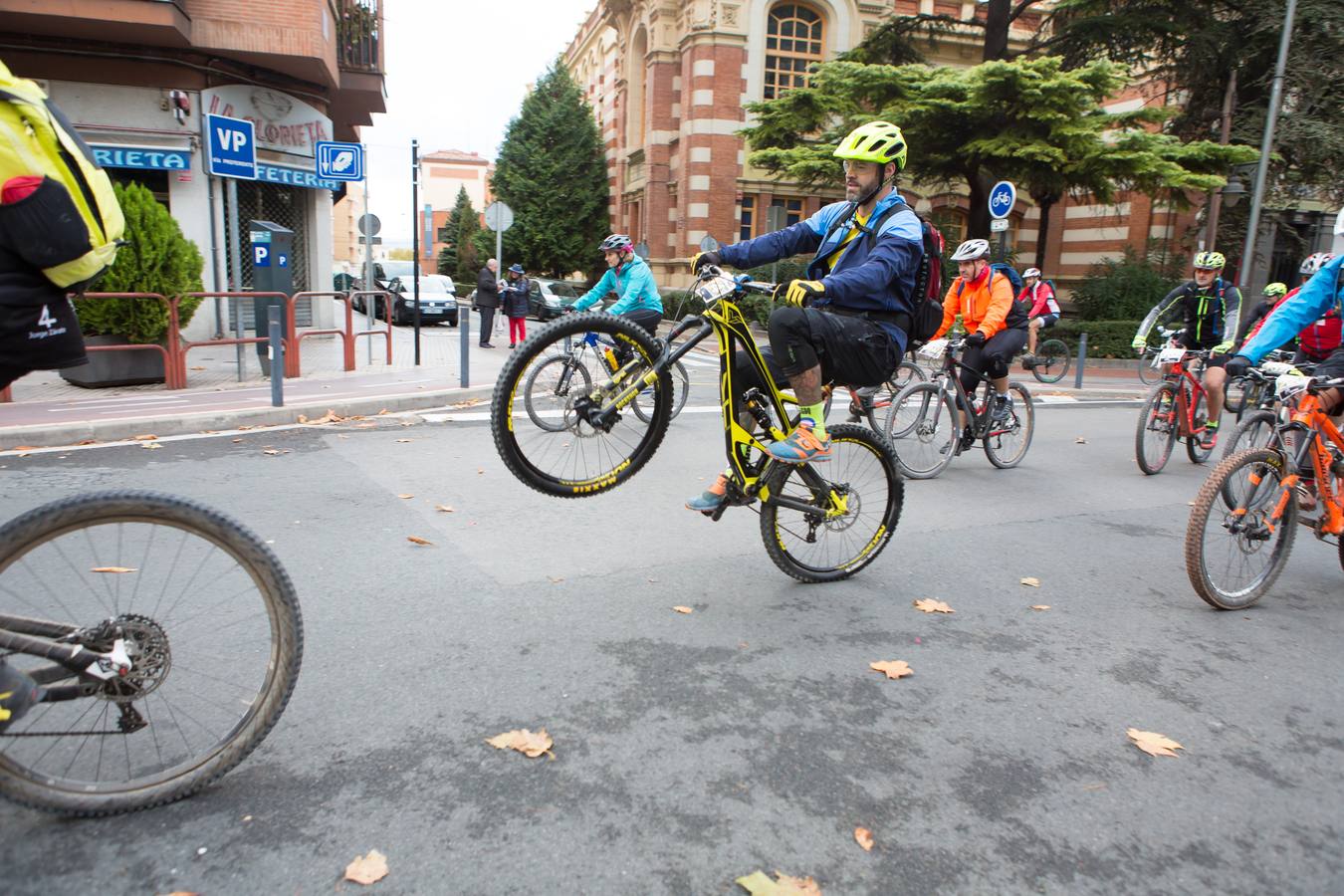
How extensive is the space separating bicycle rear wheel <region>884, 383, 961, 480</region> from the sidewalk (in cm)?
174

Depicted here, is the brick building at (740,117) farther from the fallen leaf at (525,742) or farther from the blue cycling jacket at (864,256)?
the fallen leaf at (525,742)

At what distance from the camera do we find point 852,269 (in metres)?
4.05

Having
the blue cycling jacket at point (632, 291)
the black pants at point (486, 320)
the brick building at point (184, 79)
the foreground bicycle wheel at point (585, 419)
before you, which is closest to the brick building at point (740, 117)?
the black pants at point (486, 320)

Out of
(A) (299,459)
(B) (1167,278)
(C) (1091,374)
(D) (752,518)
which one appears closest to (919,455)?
(D) (752,518)

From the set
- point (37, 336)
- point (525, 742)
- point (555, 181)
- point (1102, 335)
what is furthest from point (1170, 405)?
point (555, 181)

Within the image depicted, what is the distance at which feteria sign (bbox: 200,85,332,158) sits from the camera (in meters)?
17.0

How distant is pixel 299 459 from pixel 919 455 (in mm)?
5087

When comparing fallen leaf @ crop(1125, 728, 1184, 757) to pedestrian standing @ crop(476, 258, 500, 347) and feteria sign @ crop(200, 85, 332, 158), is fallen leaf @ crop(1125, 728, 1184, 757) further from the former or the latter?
feteria sign @ crop(200, 85, 332, 158)

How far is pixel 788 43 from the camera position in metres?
32.3

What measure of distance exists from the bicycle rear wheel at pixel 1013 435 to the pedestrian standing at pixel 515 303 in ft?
44.0

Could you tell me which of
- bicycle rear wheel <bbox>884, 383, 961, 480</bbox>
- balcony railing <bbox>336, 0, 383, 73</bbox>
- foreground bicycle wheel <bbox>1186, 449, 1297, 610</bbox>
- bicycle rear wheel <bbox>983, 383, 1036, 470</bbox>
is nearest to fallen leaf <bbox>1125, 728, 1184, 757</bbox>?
foreground bicycle wheel <bbox>1186, 449, 1297, 610</bbox>

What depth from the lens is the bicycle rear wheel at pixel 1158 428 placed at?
817 cm

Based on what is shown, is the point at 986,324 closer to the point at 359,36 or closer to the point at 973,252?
the point at 973,252

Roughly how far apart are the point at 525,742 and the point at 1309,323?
14.9ft
